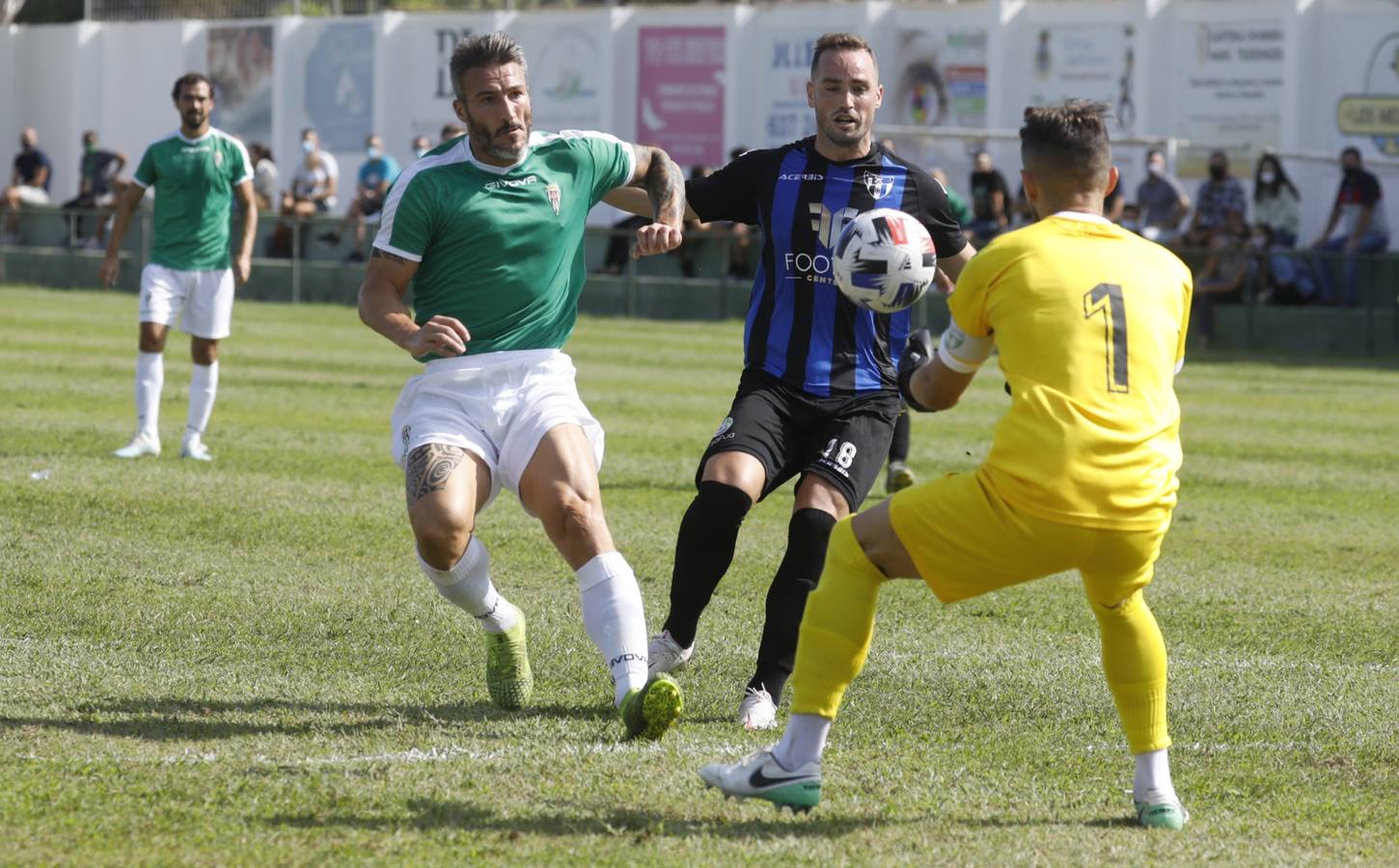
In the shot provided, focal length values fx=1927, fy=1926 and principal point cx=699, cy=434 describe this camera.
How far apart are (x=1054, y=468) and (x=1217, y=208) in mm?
21795

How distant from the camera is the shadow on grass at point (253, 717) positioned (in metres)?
5.81

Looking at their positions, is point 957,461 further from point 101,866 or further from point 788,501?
point 101,866

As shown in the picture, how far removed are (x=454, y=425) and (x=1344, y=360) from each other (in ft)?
64.8

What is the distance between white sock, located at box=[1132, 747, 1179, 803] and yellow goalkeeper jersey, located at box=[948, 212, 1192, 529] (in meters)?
0.66

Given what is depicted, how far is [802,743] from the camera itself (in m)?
4.93

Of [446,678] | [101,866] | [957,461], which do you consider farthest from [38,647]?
[957,461]

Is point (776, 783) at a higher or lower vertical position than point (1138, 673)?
lower

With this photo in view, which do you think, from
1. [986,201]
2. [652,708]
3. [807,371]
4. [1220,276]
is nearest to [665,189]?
[807,371]

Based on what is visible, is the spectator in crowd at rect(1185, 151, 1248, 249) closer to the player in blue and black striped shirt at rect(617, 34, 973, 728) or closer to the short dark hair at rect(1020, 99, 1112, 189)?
the player in blue and black striped shirt at rect(617, 34, 973, 728)

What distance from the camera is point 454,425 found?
20.0 ft

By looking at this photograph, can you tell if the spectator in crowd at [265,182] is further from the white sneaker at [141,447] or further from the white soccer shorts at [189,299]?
the white sneaker at [141,447]

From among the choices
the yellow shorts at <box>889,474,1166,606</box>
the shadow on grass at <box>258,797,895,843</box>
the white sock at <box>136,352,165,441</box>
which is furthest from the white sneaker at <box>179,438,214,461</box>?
the yellow shorts at <box>889,474,1166,606</box>

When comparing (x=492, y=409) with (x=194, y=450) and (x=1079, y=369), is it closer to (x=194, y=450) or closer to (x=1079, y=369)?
(x=1079, y=369)

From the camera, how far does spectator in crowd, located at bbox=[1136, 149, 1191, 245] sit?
25375mm
